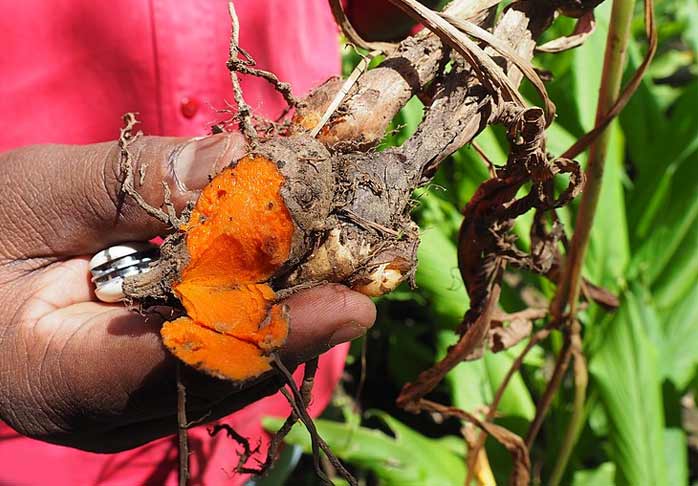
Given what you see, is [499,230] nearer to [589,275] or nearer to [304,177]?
[304,177]

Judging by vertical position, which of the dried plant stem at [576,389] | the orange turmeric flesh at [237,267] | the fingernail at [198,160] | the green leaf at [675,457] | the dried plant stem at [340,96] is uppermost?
the dried plant stem at [340,96]

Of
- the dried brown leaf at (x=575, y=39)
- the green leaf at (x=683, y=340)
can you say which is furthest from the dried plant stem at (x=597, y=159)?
the green leaf at (x=683, y=340)

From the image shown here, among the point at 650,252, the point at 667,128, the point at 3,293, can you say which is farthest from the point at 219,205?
the point at 667,128

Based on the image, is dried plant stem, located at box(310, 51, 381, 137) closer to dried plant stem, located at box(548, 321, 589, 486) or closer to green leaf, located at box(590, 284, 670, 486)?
dried plant stem, located at box(548, 321, 589, 486)

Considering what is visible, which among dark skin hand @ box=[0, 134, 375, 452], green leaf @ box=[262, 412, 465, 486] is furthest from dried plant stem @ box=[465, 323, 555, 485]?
dark skin hand @ box=[0, 134, 375, 452]

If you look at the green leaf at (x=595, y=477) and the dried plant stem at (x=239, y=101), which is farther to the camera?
the green leaf at (x=595, y=477)

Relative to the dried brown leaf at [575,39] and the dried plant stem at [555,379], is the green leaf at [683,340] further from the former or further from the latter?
the dried brown leaf at [575,39]
